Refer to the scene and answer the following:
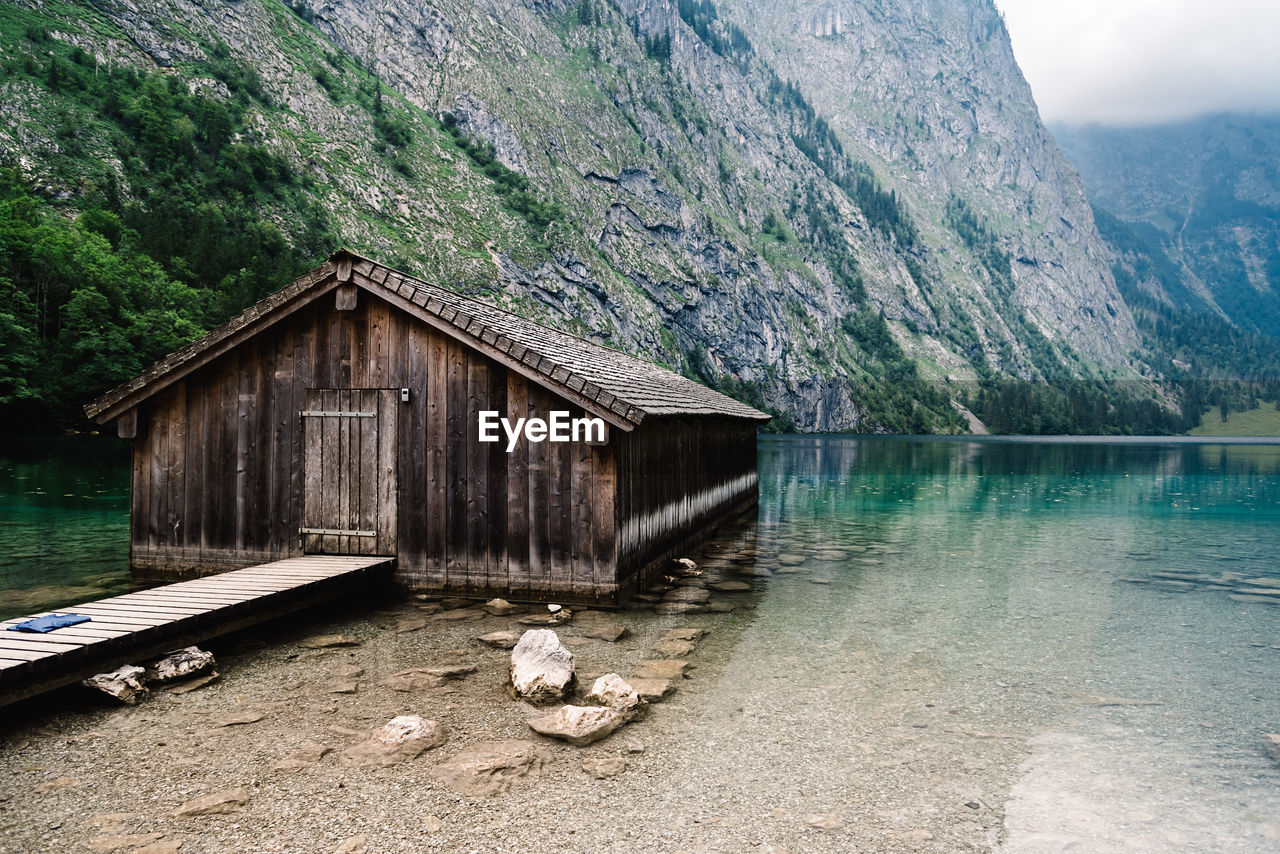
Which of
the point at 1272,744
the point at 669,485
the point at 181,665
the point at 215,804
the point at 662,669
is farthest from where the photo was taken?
the point at 669,485

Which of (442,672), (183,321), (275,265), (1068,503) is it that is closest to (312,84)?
(275,265)

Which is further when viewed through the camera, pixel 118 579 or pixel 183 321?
pixel 183 321

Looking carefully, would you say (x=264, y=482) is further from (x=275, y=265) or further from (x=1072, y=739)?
(x=275, y=265)

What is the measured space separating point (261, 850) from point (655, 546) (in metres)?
9.99

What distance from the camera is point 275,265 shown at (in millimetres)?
95562

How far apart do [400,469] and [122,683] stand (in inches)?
209

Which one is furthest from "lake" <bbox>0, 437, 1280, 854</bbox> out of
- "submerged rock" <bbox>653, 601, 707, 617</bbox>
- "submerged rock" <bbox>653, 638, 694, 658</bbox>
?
"submerged rock" <bbox>653, 601, 707, 617</bbox>

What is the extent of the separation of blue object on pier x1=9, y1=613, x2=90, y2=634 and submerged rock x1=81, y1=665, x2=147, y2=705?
80cm

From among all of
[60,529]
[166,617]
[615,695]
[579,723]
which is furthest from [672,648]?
[60,529]

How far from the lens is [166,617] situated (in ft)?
27.9

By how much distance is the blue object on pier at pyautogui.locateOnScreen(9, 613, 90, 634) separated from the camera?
7770 mm

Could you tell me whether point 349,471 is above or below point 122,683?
above

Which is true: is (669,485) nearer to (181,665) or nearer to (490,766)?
(181,665)

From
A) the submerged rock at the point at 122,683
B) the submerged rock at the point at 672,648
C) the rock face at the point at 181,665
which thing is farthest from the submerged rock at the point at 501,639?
the submerged rock at the point at 122,683
